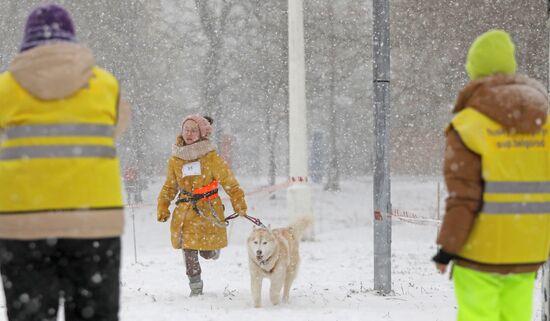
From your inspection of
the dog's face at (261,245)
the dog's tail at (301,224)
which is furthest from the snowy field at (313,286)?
the dog's tail at (301,224)

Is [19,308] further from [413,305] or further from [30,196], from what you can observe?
[413,305]

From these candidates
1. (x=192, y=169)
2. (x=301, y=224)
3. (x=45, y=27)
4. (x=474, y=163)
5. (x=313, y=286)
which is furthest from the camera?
(x=313, y=286)

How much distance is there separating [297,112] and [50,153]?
39.1 feet

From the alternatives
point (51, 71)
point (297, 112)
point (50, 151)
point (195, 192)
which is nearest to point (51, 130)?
Result: point (50, 151)

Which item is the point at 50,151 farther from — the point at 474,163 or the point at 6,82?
the point at 474,163

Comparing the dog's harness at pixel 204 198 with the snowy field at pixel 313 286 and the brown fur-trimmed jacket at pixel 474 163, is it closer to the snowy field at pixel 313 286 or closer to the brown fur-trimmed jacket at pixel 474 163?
the snowy field at pixel 313 286

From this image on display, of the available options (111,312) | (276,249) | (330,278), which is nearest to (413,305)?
(276,249)

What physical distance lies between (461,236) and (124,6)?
22.5 m

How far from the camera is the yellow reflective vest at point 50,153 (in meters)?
2.94

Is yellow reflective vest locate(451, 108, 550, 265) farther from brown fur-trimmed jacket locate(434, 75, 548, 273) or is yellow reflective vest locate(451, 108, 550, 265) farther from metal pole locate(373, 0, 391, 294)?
metal pole locate(373, 0, 391, 294)

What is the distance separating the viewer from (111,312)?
9.99ft

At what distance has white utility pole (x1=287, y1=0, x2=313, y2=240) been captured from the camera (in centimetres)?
1459

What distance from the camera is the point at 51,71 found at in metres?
2.97

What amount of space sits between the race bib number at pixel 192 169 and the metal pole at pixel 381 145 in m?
1.95
